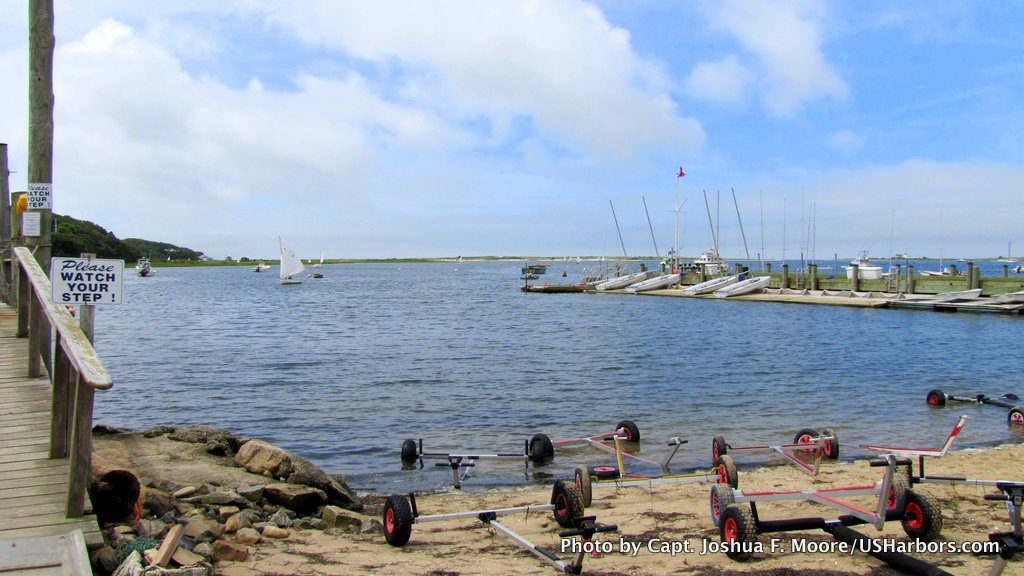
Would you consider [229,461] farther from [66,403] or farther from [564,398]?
[564,398]

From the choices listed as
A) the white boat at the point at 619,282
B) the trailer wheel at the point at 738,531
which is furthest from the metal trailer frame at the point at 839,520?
the white boat at the point at 619,282

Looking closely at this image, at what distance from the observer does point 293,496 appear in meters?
9.02

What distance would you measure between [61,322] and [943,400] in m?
19.1

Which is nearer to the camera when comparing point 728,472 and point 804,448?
point 728,472

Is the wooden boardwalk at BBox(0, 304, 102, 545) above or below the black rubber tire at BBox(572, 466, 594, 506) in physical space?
above

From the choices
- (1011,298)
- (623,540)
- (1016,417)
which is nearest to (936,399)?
(1016,417)

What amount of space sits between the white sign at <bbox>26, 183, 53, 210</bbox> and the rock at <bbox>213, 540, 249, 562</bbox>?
18.0ft

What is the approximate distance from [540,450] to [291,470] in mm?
4298

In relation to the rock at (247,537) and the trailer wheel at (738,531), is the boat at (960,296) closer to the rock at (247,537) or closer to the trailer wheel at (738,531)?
the trailer wheel at (738,531)

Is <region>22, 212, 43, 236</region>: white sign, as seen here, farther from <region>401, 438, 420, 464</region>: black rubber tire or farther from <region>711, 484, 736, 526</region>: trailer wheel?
<region>711, 484, 736, 526</region>: trailer wheel

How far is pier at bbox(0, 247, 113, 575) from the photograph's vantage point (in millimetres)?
4820

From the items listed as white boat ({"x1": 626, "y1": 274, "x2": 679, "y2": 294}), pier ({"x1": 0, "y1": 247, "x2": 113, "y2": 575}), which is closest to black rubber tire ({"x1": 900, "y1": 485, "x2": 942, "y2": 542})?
Answer: pier ({"x1": 0, "y1": 247, "x2": 113, "y2": 575})

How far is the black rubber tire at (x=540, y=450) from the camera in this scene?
12352 mm

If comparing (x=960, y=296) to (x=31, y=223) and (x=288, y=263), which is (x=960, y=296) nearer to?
(x=31, y=223)
